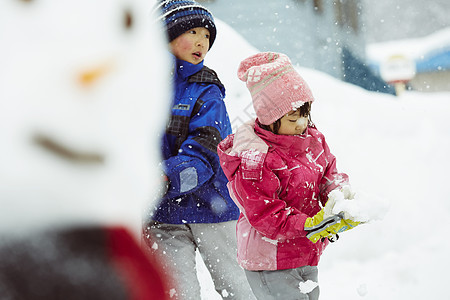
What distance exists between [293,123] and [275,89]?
0.48ft

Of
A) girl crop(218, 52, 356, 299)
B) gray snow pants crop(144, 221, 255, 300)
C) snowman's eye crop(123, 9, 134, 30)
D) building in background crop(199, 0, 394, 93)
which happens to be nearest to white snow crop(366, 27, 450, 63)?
building in background crop(199, 0, 394, 93)

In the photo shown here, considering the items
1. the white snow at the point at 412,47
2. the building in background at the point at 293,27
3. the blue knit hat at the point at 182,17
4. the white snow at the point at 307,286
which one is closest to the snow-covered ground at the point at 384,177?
the white snow at the point at 307,286

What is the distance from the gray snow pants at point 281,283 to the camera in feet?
6.28

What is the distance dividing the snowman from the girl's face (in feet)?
5.05

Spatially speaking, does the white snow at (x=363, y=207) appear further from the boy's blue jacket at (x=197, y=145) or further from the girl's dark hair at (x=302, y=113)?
the boy's blue jacket at (x=197, y=145)

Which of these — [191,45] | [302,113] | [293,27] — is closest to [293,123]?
[302,113]

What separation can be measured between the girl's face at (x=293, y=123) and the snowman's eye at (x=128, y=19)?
153 cm

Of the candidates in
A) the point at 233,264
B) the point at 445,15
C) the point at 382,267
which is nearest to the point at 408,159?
the point at 382,267

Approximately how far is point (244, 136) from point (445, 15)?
63.5ft

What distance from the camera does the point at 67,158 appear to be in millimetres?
394

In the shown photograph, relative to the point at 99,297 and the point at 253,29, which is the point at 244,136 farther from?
the point at 253,29

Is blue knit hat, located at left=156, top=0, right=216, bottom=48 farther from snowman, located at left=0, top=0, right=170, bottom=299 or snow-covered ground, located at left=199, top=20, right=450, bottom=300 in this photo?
snowman, located at left=0, top=0, right=170, bottom=299

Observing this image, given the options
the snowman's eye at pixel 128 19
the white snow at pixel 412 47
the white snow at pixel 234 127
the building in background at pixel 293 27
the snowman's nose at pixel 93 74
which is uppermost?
the snowman's eye at pixel 128 19

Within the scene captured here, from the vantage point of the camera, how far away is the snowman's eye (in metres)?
0.44
